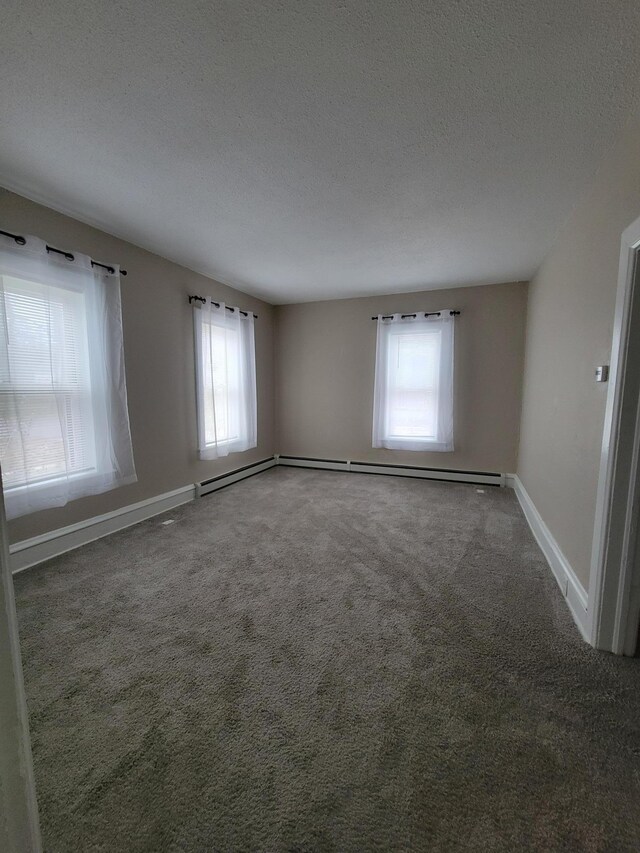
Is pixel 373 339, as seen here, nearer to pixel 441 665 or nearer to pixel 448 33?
pixel 448 33

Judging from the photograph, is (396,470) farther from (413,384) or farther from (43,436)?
(43,436)

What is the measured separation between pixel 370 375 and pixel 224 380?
6.48 ft

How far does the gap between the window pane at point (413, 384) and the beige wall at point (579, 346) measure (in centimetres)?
143

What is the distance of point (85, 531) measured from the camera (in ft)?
9.04

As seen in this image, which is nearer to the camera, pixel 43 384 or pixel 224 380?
pixel 43 384

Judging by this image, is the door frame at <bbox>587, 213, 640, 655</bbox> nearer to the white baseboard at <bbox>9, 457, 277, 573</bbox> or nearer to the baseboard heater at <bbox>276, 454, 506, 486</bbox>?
the baseboard heater at <bbox>276, 454, 506, 486</bbox>

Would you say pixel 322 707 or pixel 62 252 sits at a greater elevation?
pixel 62 252

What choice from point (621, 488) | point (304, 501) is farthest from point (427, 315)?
point (621, 488)

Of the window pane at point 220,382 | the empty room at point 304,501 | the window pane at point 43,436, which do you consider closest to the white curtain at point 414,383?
the empty room at point 304,501

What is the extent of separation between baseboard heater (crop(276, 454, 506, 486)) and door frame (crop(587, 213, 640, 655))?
2814 mm

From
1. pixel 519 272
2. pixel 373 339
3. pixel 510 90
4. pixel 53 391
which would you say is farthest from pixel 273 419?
pixel 510 90

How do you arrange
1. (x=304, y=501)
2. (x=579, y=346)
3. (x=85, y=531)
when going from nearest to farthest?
(x=579, y=346)
(x=85, y=531)
(x=304, y=501)

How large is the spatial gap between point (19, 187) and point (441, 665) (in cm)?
357

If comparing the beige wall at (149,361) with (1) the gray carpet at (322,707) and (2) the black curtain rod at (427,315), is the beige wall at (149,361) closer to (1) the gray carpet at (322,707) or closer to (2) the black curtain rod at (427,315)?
(1) the gray carpet at (322,707)
